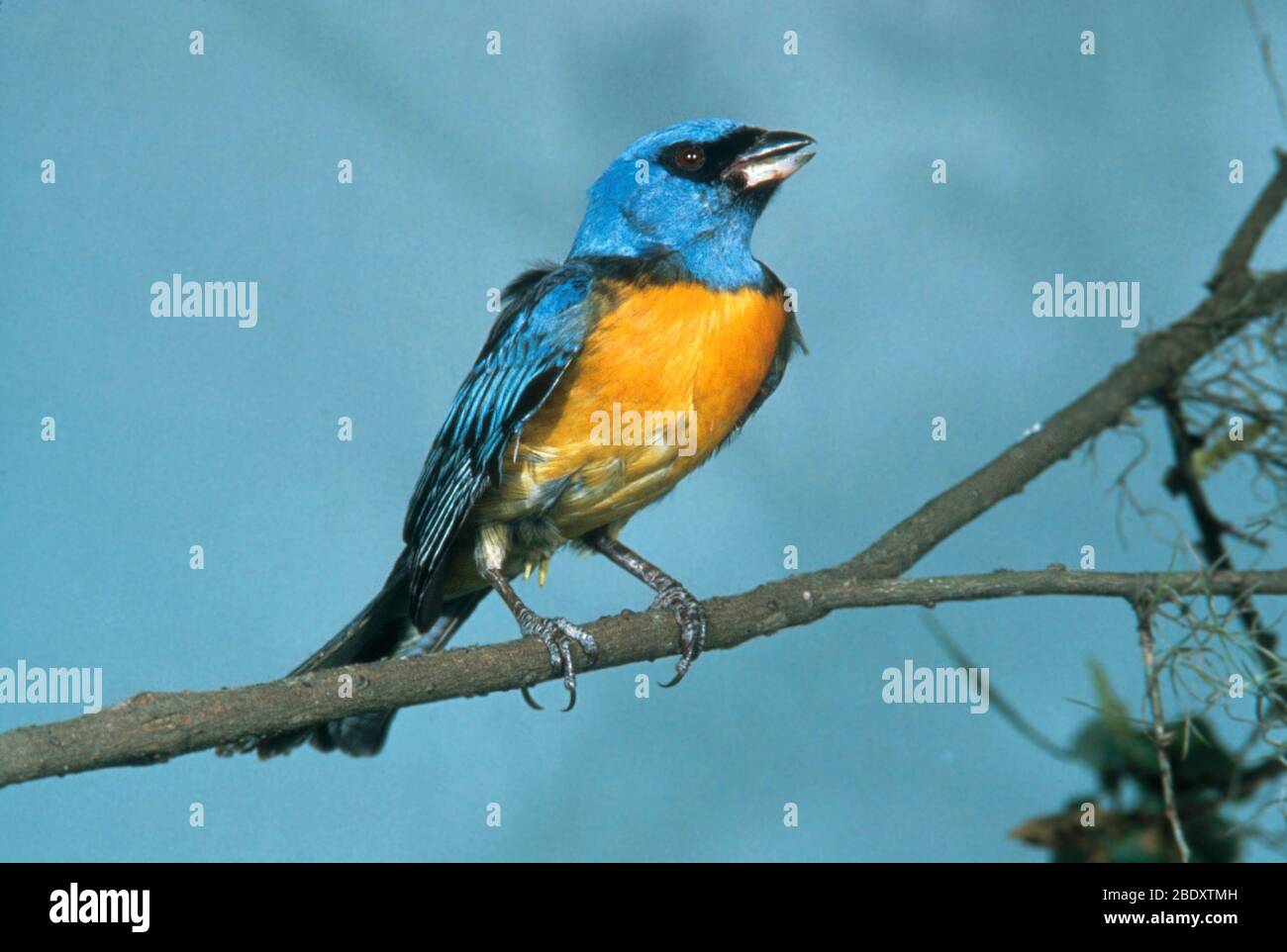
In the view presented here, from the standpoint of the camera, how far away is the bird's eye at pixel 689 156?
4082mm

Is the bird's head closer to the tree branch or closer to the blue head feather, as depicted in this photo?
the blue head feather

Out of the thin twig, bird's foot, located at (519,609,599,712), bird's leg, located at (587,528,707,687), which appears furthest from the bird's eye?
the thin twig

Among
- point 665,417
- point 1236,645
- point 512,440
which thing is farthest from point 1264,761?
point 512,440

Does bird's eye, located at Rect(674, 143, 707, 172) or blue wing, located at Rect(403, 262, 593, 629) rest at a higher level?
bird's eye, located at Rect(674, 143, 707, 172)

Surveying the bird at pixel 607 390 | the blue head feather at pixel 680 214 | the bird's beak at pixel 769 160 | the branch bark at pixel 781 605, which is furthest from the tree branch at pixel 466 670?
the bird's beak at pixel 769 160

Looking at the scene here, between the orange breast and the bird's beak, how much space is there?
0.33m

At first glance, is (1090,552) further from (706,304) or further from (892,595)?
(706,304)

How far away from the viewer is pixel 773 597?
140 inches

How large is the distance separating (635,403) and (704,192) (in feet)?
2.28

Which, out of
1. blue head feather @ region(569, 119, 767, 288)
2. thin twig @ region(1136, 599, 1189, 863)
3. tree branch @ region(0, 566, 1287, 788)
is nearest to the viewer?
tree branch @ region(0, 566, 1287, 788)

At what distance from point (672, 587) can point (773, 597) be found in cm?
61

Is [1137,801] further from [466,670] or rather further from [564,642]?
[466,670]

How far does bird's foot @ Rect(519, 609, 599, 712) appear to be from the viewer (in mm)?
3439

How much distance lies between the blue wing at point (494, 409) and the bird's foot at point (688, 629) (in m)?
0.63
